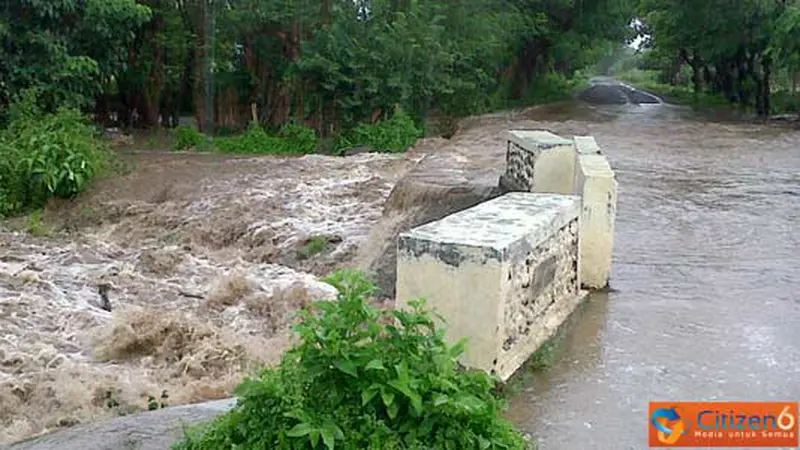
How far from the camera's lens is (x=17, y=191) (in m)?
13.3

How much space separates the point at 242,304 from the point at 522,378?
4.29 meters

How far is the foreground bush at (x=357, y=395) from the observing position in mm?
3086

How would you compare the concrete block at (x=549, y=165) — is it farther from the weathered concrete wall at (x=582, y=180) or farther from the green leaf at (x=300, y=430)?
the green leaf at (x=300, y=430)

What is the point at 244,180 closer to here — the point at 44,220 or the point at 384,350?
the point at 44,220

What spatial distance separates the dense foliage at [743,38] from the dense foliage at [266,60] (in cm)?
546

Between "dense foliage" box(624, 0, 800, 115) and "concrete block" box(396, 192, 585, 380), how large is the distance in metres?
16.0

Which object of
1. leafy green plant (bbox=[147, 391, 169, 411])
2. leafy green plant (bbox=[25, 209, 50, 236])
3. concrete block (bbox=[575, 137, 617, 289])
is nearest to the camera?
leafy green plant (bbox=[147, 391, 169, 411])

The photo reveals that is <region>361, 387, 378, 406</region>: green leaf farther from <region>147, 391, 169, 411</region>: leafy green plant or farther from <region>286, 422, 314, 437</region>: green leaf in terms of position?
<region>147, 391, 169, 411</region>: leafy green plant

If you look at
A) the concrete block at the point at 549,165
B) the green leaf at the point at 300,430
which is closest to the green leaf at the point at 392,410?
the green leaf at the point at 300,430

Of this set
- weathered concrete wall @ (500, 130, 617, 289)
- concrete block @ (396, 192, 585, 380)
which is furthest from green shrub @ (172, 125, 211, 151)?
concrete block @ (396, 192, 585, 380)

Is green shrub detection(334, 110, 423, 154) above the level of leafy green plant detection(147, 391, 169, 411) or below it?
above

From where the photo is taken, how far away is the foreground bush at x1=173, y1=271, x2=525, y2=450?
10.1 ft

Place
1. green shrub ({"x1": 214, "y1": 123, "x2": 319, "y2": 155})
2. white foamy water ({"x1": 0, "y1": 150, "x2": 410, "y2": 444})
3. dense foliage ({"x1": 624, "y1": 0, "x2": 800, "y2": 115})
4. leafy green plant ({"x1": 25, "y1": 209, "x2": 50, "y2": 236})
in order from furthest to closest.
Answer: dense foliage ({"x1": 624, "y1": 0, "x2": 800, "y2": 115})
green shrub ({"x1": 214, "y1": 123, "x2": 319, "y2": 155})
leafy green plant ({"x1": 25, "y1": 209, "x2": 50, "y2": 236})
white foamy water ({"x1": 0, "y1": 150, "x2": 410, "y2": 444})

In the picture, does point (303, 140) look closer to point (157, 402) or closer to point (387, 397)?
point (157, 402)
